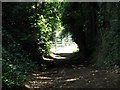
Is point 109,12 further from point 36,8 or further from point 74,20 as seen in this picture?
point 74,20

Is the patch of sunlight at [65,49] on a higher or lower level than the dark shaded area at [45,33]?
Answer: lower

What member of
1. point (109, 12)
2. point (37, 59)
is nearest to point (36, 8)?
point (37, 59)

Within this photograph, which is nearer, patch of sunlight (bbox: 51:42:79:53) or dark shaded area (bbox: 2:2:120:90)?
dark shaded area (bbox: 2:2:120:90)

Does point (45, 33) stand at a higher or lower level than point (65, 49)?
higher

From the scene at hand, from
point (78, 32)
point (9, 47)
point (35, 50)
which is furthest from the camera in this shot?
point (78, 32)

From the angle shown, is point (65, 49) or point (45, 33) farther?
point (65, 49)

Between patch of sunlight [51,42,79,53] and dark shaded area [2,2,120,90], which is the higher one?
dark shaded area [2,2,120,90]

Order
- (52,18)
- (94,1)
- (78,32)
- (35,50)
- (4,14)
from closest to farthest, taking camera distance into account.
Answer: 1. (4,14)
2. (35,50)
3. (94,1)
4. (52,18)
5. (78,32)

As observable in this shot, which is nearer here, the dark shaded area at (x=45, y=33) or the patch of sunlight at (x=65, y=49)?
the dark shaded area at (x=45, y=33)

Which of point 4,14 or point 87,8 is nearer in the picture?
point 4,14

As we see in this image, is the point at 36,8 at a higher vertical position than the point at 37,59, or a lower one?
higher

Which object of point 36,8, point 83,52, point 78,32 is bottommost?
point 83,52

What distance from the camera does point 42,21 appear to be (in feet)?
69.9

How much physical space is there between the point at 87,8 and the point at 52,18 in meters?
3.87
